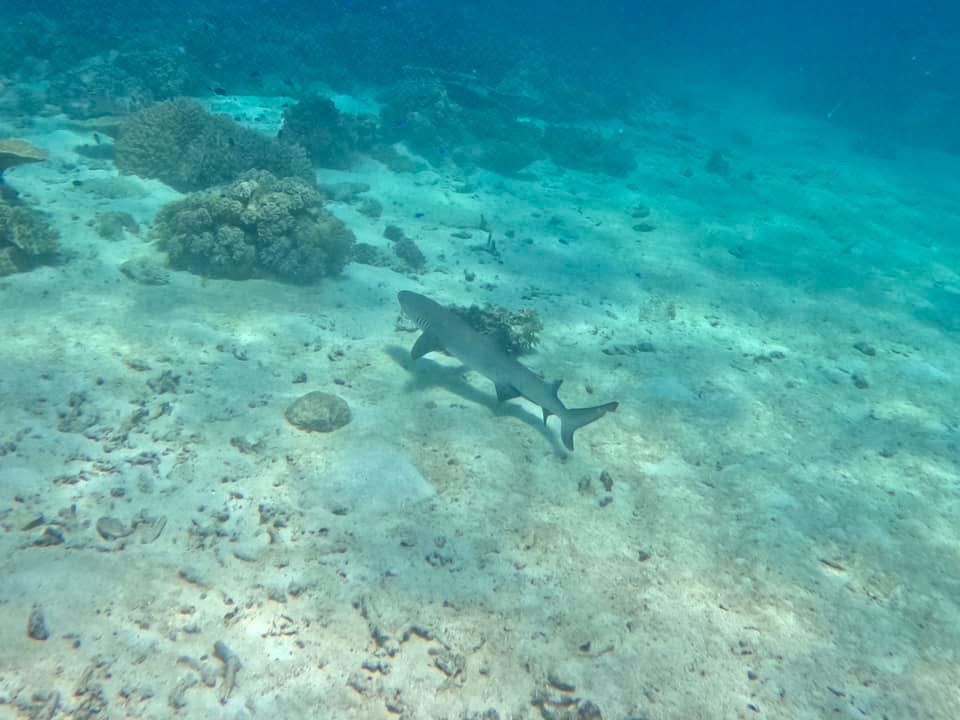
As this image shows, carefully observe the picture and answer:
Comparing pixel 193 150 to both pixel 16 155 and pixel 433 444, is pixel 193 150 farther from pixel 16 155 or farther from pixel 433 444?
pixel 433 444

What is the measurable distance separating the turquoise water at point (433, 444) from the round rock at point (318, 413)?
0.04 metres

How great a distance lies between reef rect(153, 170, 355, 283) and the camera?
29.6ft

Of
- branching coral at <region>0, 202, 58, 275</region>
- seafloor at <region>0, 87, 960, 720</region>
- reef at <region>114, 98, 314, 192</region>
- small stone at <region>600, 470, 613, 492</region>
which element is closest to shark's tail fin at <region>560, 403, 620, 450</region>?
seafloor at <region>0, 87, 960, 720</region>

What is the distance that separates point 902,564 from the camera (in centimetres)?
541

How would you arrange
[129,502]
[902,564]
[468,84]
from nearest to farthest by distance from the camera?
1. [129,502]
2. [902,564]
3. [468,84]

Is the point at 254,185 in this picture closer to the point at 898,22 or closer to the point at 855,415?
the point at 855,415

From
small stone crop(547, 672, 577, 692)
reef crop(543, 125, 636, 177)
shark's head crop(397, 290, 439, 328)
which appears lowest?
reef crop(543, 125, 636, 177)

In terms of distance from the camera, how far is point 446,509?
5.34 m

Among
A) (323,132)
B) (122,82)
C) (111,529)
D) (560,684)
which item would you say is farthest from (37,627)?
(122,82)

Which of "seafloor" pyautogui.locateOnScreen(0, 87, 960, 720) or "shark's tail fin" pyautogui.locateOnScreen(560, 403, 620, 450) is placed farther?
"shark's tail fin" pyautogui.locateOnScreen(560, 403, 620, 450)

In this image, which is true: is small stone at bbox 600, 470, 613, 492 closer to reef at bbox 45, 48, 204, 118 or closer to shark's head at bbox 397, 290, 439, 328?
shark's head at bbox 397, 290, 439, 328

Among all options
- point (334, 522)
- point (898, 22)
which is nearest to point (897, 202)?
point (334, 522)

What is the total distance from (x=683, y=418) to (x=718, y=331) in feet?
12.4

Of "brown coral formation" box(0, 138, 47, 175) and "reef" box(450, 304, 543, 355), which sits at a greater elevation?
"brown coral formation" box(0, 138, 47, 175)
